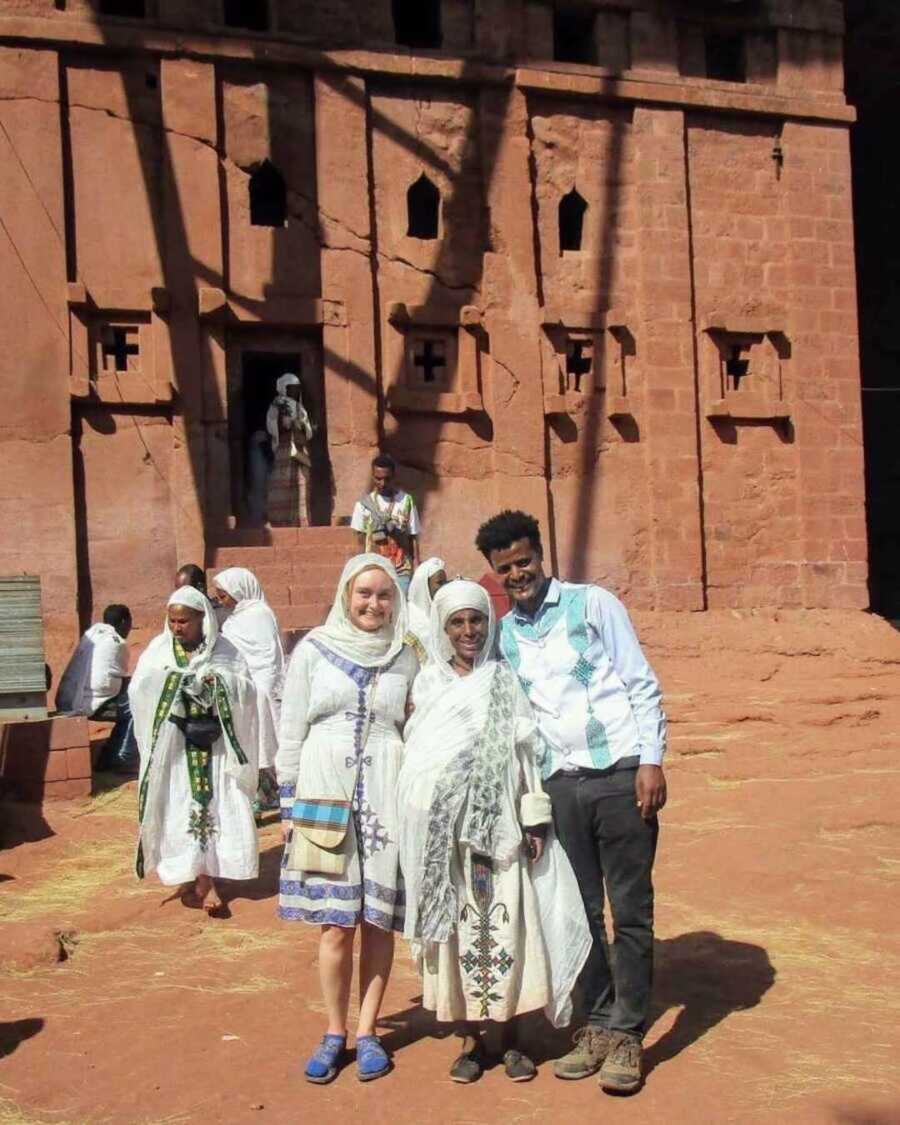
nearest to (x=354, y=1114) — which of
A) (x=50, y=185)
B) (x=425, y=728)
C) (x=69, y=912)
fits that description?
(x=425, y=728)

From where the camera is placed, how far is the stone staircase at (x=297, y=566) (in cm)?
1199

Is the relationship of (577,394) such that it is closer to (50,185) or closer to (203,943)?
(50,185)

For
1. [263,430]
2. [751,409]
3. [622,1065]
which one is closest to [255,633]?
[622,1065]

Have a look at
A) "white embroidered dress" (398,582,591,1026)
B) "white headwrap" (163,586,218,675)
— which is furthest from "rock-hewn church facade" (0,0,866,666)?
"white embroidered dress" (398,582,591,1026)

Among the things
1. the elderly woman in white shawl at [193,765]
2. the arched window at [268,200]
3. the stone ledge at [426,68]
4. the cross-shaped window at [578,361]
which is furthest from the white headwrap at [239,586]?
the stone ledge at [426,68]

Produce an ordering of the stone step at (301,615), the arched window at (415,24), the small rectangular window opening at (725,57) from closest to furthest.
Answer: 1. the stone step at (301,615)
2. the arched window at (415,24)
3. the small rectangular window opening at (725,57)

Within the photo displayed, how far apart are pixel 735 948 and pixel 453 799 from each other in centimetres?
220

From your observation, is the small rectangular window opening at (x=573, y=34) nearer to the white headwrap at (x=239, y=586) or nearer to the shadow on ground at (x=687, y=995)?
the white headwrap at (x=239, y=586)

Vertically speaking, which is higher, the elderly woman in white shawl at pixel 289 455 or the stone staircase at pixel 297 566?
the elderly woman in white shawl at pixel 289 455

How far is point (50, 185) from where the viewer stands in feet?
42.7

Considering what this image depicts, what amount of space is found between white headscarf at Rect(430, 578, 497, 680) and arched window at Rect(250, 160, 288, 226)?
10647 mm

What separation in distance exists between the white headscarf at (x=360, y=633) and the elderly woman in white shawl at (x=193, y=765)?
6.52 ft

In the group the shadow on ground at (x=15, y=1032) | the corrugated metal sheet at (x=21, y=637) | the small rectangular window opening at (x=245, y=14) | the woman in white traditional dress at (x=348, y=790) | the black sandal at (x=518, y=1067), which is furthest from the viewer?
the small rectangular window opening at (x=245, y=14)

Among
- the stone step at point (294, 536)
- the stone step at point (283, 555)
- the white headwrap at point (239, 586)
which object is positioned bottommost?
the white headwrap at point (239, 586)
